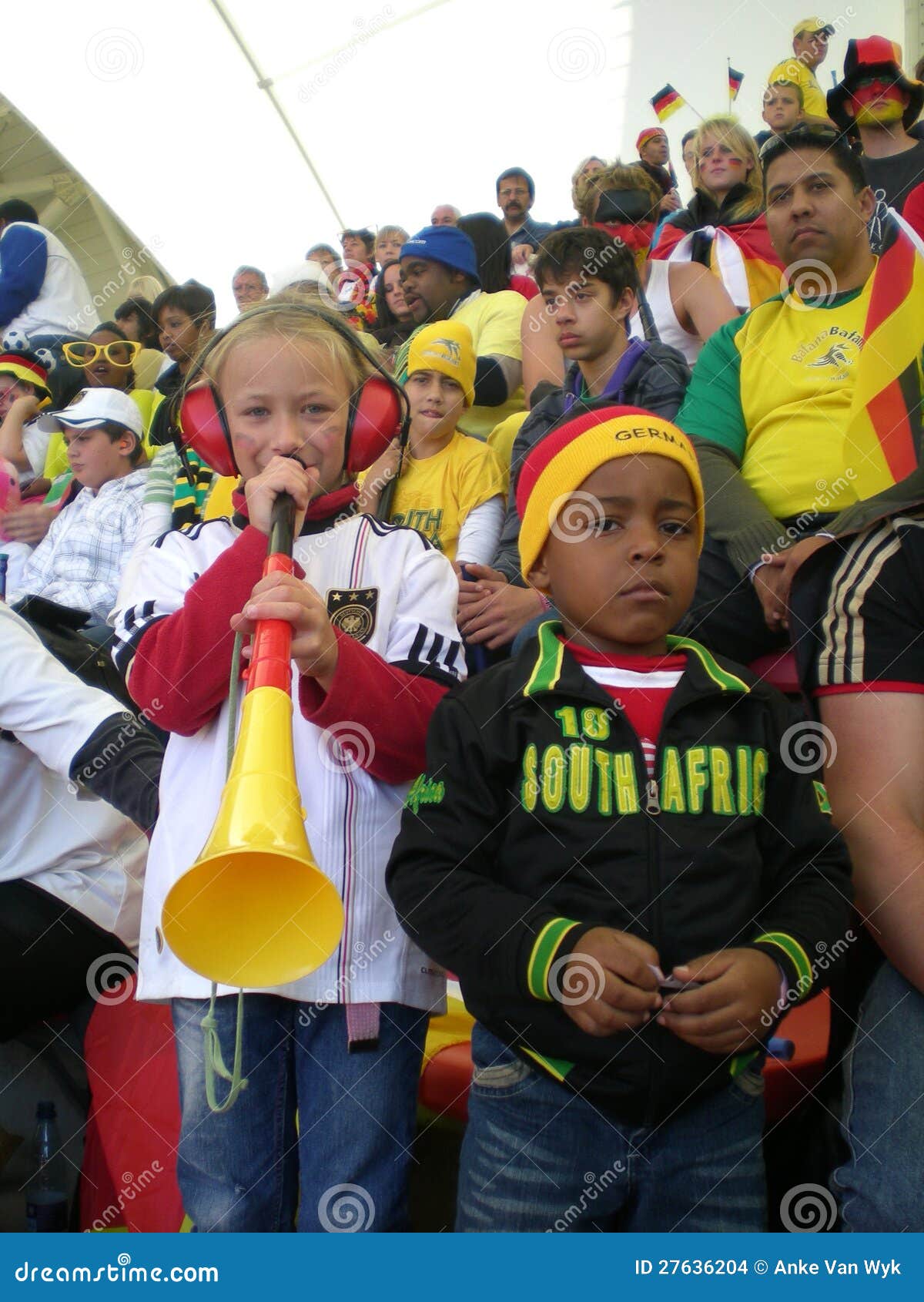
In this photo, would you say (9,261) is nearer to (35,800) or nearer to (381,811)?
(35,800)

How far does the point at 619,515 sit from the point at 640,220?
3.24 meters

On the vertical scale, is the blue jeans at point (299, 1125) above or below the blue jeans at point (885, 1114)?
above

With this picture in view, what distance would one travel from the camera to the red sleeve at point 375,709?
1406 millimetres

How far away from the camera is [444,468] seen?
3197 mm

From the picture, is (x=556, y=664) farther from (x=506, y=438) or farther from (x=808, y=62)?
(x=808, y=62)

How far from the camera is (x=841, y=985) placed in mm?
1520

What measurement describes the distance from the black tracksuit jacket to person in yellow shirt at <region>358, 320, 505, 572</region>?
1611mm
